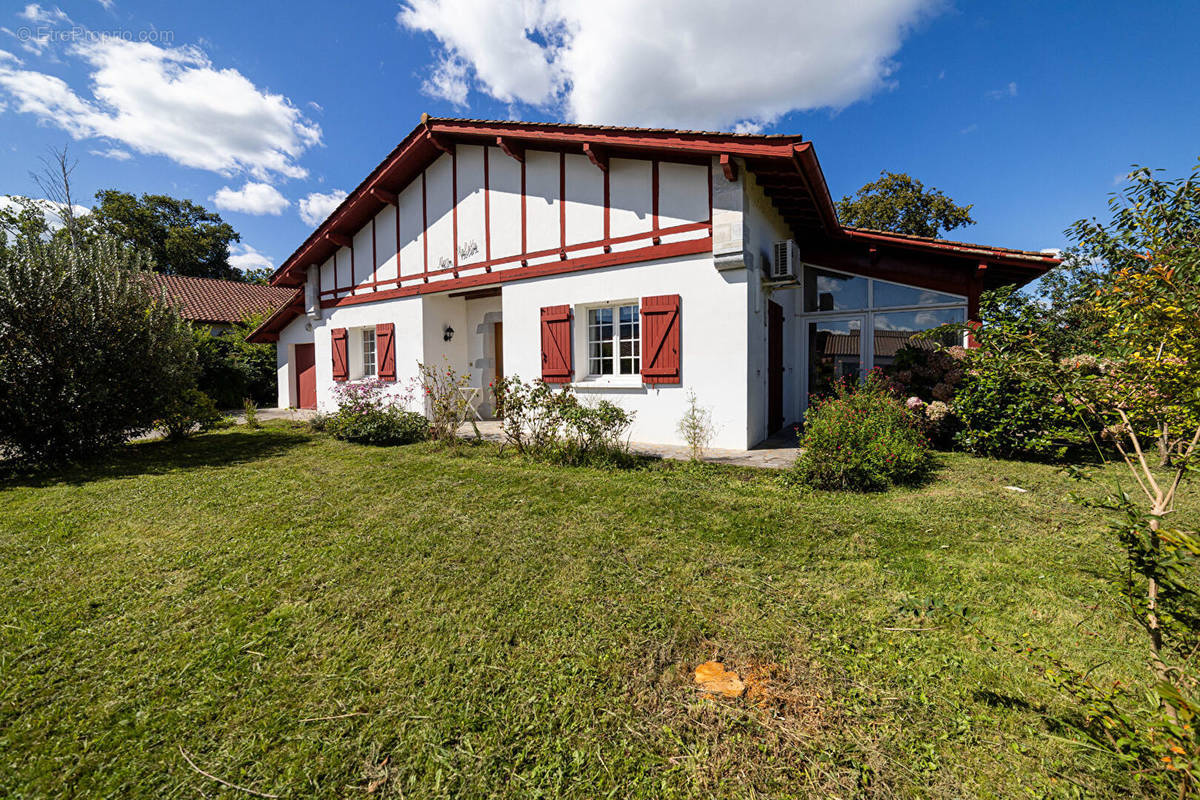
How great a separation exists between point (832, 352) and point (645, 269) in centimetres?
427

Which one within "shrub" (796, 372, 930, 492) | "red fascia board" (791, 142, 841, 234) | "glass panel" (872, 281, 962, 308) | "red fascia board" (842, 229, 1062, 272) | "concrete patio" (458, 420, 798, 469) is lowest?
"concrete patio" (458, 420, 798, 469)

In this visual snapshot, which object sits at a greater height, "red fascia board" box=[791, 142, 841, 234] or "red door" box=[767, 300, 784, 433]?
"red fascia board" box=[791, 142, 841, 234]

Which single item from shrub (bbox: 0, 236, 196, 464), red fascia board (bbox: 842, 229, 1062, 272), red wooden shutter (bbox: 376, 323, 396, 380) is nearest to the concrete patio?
red fascia board (bbox: 842, 229, 1062, 272)

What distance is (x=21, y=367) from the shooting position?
22.1ft

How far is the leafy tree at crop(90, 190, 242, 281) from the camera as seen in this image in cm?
2891

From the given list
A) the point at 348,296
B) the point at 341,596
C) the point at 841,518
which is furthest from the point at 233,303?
the point at 841,518

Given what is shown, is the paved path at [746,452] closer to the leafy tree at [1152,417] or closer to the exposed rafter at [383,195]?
the leafy tree at [1152,417]

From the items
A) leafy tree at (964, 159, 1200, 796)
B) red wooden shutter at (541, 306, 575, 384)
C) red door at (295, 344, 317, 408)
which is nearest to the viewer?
leafy tree at (964, 159, 1200, 796)

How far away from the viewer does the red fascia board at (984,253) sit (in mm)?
6680

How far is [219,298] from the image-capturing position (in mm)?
20531

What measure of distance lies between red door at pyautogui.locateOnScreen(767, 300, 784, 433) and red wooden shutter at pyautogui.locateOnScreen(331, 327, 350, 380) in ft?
33.4

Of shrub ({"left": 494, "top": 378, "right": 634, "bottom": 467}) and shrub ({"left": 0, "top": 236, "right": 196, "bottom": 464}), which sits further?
shrub ({"left": 0, "top": 236, "right": 196, "bottom": 464})

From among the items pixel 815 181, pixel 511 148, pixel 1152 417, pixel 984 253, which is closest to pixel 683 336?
pixel 815 181

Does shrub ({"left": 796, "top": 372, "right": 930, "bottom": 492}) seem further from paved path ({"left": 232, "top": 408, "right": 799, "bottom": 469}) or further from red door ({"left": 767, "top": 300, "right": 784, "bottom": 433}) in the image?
red door ({"left": 767, "top": 300, "right": 784, "bottom": 433})
